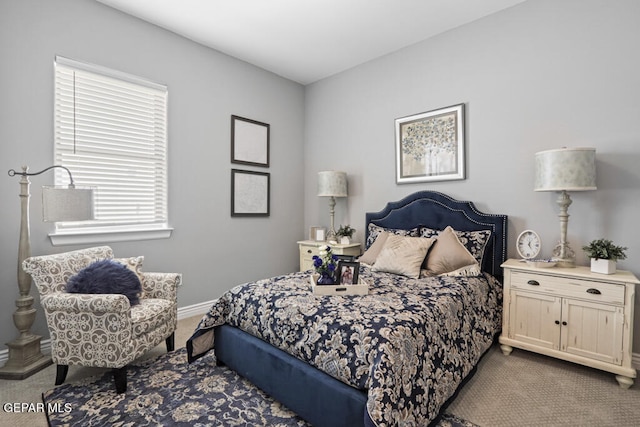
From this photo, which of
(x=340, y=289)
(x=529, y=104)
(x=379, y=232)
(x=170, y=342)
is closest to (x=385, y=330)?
(x=340, y=289)

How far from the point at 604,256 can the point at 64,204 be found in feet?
12.6

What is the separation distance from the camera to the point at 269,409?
76.3 inches

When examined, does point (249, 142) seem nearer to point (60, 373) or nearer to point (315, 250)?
point (315, 250)

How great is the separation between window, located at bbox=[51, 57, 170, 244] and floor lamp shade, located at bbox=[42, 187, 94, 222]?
584 mm

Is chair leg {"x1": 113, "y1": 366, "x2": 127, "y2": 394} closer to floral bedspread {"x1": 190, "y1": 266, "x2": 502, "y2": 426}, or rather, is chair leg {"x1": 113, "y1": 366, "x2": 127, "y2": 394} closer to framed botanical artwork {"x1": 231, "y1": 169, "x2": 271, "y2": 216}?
floral bedspread {"x1": 190, "y1": 266, "x2": 502, "y2": 426}

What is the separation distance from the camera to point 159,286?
8.63 ft

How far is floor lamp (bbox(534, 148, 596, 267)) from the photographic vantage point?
2.38 m

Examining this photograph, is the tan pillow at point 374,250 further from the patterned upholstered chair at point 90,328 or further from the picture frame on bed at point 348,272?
the patterned upholstered chair at point 90,328

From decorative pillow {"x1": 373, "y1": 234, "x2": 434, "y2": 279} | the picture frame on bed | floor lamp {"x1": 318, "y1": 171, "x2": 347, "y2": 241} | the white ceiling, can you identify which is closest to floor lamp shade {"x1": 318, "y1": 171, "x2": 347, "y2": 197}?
floor lamp {"x1": 318, "y1": 171, "x2": 347, "y2": 241}

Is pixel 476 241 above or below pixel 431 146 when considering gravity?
below

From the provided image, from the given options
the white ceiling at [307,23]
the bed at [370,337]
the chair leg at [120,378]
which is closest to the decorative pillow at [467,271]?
the bed at [370,337]

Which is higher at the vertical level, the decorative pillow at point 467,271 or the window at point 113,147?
the window at point 113,147

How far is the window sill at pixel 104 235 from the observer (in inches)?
107

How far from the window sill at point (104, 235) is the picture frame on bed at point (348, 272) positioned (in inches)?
81.9
